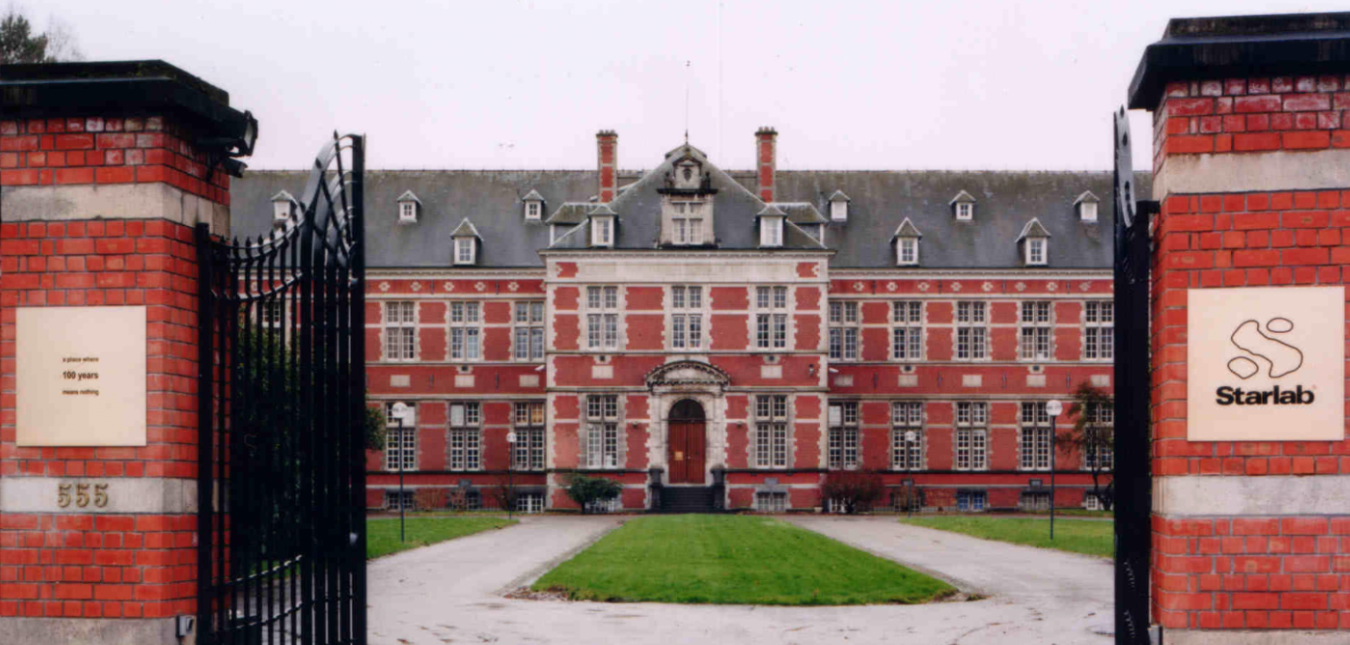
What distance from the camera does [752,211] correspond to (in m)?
44.0

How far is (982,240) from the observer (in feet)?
155

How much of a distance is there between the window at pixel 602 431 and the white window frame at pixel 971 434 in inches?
438

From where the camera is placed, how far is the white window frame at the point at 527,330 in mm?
47250

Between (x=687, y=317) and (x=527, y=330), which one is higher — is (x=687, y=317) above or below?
above

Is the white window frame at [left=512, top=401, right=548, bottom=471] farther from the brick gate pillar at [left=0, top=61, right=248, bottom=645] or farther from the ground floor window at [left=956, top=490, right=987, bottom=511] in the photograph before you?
the brick gate pillar at [left=0, top=61, right=248, bottom=645]

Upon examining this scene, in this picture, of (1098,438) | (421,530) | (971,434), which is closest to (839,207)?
(971,434)

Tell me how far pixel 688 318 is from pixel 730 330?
131 cm

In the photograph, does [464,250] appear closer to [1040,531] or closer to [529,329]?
[529,329]

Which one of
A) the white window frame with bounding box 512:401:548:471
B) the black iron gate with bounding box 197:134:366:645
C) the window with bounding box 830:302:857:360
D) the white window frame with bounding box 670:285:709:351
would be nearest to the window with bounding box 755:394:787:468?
Result: the white window frame with bounding box 670:285:709:351

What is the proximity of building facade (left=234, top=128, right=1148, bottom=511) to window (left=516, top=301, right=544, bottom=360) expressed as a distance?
7cm

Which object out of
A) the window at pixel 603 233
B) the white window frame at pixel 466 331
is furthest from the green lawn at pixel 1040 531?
the white window frame at pixel 466 331

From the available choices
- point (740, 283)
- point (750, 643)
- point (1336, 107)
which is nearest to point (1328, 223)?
point (1336, 107)

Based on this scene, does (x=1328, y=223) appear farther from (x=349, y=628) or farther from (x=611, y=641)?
(x=611, y=641)

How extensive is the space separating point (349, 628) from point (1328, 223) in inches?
194
